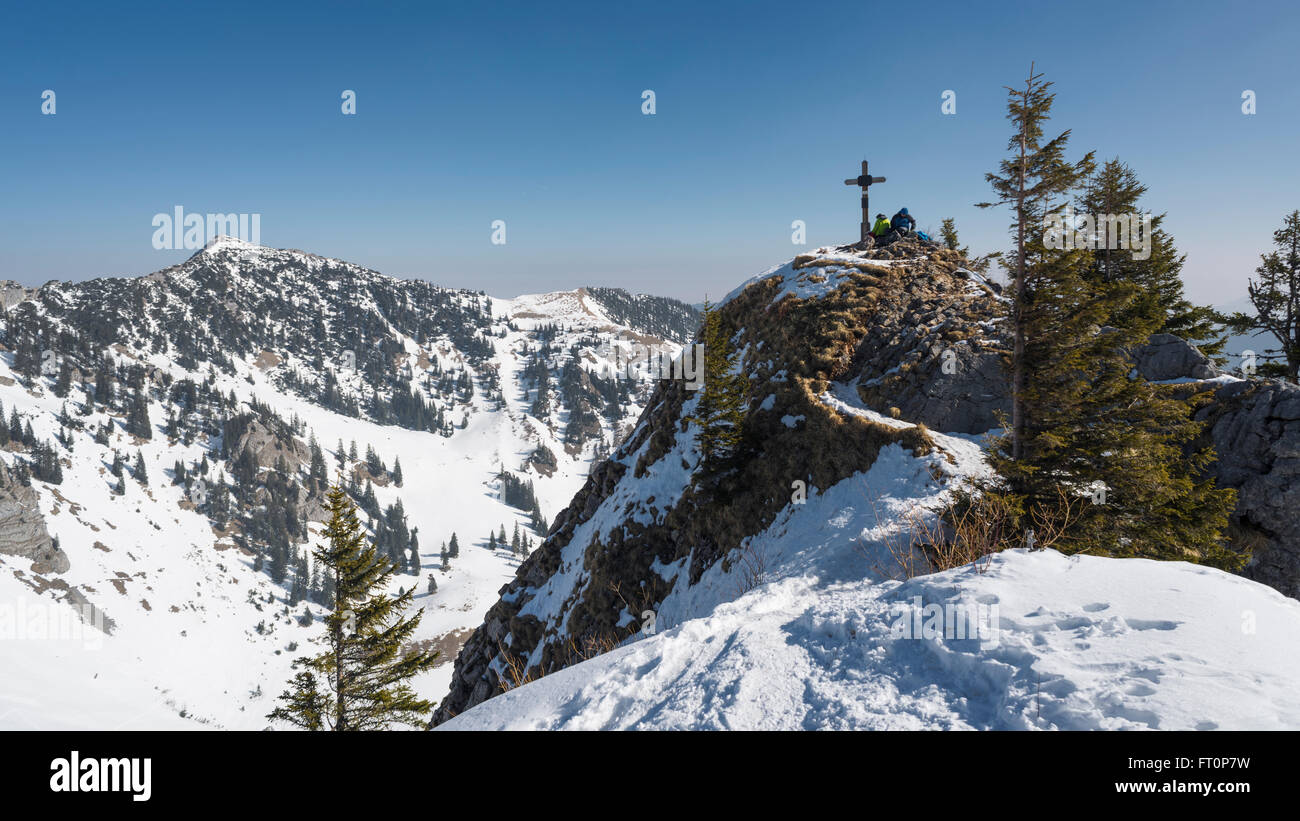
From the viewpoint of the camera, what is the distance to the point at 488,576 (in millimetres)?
149875

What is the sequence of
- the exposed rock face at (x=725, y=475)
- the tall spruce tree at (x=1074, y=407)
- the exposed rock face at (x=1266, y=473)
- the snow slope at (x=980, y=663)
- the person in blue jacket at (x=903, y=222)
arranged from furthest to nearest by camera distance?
the person in blue jacket at (x=903, y=222)
the exposed rock face at (x=725, y=475)
the exposed rock face at (x=1266, y=473)
the tall spruce tree at (x=1074, y=407)
the snow slope at (x=980, y=663)

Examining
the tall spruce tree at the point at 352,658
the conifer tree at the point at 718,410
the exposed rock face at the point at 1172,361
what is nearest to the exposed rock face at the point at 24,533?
the tall spruce tree at the point at 352,658

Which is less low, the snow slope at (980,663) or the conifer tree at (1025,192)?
the conifer tree at (1025,192)

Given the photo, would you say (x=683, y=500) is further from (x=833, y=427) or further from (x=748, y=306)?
(x=748, y=306)

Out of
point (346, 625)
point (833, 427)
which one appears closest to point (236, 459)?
point (346, 625)

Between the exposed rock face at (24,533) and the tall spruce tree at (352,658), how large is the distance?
152m

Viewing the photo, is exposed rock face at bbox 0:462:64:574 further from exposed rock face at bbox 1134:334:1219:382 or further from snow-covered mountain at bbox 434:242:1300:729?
exposed rock face at bbox 1134:334:1219:382

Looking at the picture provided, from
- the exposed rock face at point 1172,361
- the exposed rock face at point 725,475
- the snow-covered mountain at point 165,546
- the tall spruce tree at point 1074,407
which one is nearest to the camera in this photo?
the tall spruce tree at point 1074,407

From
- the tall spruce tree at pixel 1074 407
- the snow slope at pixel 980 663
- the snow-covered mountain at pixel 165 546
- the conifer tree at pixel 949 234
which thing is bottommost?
the snow-covered mountain at pixel 165 546

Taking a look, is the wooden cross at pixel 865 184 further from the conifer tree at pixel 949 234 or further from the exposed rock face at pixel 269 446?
the exposed rock face at pixel 269 446

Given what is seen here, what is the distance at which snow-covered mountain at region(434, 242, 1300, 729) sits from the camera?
4.38 meters

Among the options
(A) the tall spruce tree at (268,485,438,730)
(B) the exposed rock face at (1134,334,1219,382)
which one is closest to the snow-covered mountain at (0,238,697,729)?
(A) the tall spruce tree at (268,485,438,730)

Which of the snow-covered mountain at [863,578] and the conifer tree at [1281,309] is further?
the conifer tree at [1281,309]

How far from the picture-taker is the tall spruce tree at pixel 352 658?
16.1 metres
